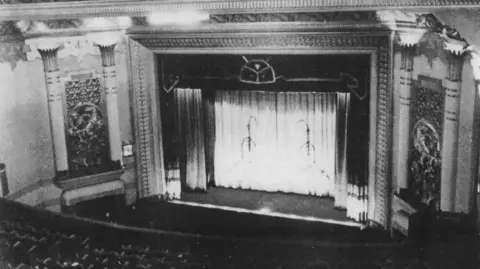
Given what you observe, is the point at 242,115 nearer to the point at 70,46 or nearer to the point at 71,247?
the point at 70,46

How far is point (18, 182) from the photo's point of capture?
8875 millimetres

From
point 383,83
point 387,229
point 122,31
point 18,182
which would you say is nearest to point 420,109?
point 383,83

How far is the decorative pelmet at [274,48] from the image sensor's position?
324 inches

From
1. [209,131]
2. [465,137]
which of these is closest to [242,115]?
[209,131]

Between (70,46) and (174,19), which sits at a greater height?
(174,19)

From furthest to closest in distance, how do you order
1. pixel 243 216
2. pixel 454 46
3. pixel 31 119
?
1. pixel 243 216
2. pixel 31 119
3. pixel 454 46

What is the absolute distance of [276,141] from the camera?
10.3m

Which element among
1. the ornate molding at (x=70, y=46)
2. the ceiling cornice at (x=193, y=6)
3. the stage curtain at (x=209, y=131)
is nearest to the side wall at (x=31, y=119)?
the ornate molding at (x=70, y=46)

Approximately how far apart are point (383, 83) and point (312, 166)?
7.96 feet

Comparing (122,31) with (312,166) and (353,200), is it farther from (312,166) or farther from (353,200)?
(353,200)

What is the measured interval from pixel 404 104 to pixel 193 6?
3.60m

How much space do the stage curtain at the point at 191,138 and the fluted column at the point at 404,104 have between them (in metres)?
3.93

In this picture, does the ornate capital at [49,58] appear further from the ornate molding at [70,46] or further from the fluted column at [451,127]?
the fluted column at [451,127]

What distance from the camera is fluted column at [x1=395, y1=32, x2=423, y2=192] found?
761cm
